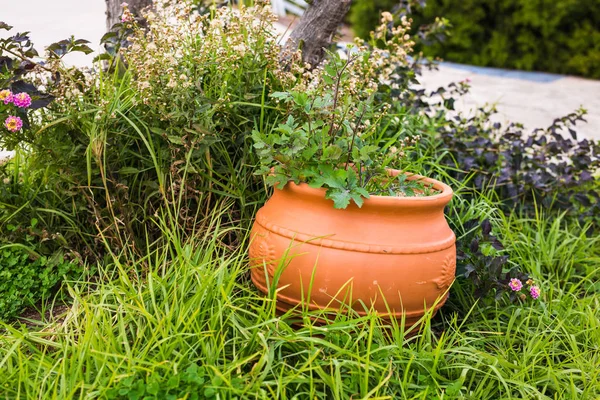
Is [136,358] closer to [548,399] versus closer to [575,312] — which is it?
[548,399]

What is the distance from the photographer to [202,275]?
2031mm

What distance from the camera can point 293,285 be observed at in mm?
2096

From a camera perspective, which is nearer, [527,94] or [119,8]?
[119,8]

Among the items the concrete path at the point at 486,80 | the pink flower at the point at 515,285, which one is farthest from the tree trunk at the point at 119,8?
the concrete path at the point at 486,80

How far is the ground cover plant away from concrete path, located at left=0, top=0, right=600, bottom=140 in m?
3.45

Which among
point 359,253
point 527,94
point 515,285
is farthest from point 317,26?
point 527,94

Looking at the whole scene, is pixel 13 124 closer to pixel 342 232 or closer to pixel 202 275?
pixel 202 275

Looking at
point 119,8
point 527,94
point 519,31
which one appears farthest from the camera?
point 519,31

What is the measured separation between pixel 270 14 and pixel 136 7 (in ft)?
3.06

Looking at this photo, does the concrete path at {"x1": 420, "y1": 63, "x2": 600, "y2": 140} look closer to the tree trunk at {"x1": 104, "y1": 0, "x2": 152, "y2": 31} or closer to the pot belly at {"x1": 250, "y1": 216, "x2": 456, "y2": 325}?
the tree trunk at {"x1": 104, "y1": 0, "x2": 152, "y2": 31}

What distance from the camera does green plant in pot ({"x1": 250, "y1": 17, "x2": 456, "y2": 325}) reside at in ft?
6.64

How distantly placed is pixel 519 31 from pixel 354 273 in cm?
827

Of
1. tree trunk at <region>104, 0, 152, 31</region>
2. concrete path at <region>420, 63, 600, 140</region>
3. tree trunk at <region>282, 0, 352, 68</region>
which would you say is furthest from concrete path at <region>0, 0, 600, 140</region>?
tree trunk at <region>282, 0, 352, 68</region>

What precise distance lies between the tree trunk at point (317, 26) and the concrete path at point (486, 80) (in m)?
3.26
